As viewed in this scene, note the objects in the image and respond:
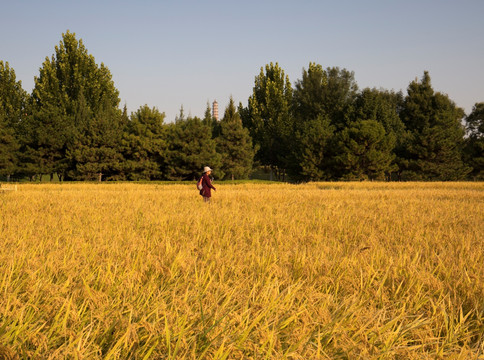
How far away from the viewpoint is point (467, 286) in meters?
3.56

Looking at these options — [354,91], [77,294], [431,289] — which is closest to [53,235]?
[77,294]

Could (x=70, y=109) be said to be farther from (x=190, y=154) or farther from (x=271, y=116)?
(x=271, y=116)

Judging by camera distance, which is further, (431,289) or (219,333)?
(431,289)

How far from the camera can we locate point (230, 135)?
4878 centimetres

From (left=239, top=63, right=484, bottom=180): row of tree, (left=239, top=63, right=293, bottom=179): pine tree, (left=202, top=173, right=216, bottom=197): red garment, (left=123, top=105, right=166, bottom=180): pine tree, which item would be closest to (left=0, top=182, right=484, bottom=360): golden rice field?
(left=202, top=173, right=216, bottom=197): red garment

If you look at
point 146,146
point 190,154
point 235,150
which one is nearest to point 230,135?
point 235,150

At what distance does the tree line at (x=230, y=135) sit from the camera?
41.9m

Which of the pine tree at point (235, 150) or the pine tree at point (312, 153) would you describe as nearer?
the pine tree at point (312, 153)

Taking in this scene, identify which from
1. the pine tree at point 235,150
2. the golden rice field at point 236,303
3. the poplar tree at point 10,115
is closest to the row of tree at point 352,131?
the pine tree at point 235,150

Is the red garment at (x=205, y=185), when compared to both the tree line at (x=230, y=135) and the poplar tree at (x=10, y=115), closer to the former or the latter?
the tree line at (x=230, y=135)

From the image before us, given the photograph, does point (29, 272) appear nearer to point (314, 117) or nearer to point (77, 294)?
point (77, 294)

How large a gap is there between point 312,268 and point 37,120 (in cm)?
4822

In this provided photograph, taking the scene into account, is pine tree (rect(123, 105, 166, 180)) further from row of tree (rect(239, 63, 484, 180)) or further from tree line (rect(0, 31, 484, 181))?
row of tree (rect(239, 63, 484, 180))

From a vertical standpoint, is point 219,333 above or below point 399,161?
below
